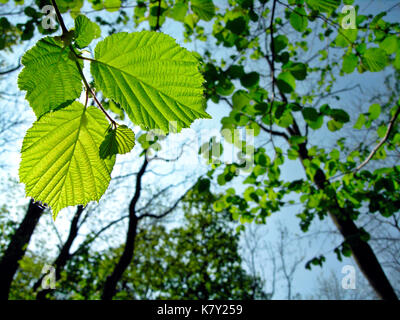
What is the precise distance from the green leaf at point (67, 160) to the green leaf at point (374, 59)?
5.79 feet

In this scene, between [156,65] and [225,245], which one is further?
[225,245]

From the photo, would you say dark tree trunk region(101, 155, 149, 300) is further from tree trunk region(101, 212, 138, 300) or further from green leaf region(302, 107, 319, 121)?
green leaf region(302, 107, 319, 121)

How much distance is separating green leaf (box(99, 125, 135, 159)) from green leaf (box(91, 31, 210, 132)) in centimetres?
6

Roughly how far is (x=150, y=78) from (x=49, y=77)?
18 cm

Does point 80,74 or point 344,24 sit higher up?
point 344,24

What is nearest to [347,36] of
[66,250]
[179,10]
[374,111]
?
[374,111]

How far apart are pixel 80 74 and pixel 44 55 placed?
0.22ft

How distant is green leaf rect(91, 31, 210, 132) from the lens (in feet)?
1.27

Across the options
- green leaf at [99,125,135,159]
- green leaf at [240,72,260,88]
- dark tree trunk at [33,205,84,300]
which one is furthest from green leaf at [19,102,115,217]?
dark tree trunk at [33,205,84,300]

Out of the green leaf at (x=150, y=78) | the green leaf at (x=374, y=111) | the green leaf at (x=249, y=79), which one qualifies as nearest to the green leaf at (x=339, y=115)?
the green leaf at (x=374, y=111)

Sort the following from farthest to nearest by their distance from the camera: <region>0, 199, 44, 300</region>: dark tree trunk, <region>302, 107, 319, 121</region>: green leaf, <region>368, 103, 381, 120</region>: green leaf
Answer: <region>0, 199, 44, 300</region>: dark tree trunk
<region>368, 103, 381, 120</region>: green leaf
<region>302, 107, 319, 121</region>: green leaf

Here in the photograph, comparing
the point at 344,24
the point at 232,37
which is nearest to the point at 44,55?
the point at 232,37
